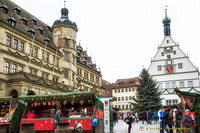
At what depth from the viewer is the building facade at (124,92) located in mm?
73125

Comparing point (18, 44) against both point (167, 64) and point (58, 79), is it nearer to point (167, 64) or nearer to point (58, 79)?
point (58, 79)

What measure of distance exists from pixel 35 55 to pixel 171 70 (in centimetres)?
→ 2698

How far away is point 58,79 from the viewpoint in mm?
39000

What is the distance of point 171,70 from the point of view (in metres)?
46.3

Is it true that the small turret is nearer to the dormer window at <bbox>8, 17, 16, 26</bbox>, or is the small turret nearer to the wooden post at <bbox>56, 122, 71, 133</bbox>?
the dormer window at <bbox>8, 17, 16, 26</bbox>

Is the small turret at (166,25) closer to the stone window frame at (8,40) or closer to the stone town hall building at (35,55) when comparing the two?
the stone town hall building at (35,55)

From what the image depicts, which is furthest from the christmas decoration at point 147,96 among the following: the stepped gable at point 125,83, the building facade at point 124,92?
the stepped gable at point 125,83

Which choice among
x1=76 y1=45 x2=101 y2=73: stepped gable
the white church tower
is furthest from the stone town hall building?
the white church tower

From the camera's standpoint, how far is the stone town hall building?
28.2 m

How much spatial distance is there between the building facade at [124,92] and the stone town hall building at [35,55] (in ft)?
83.2

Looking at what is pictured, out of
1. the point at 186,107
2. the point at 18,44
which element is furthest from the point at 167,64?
the point at 186,107

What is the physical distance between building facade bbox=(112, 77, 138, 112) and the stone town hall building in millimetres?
25367

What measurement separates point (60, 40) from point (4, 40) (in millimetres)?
13715

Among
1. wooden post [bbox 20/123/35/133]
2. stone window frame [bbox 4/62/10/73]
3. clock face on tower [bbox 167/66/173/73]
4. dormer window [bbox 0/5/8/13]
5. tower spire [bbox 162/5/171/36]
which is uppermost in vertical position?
tower spire [bbox 162/5/171/36]
